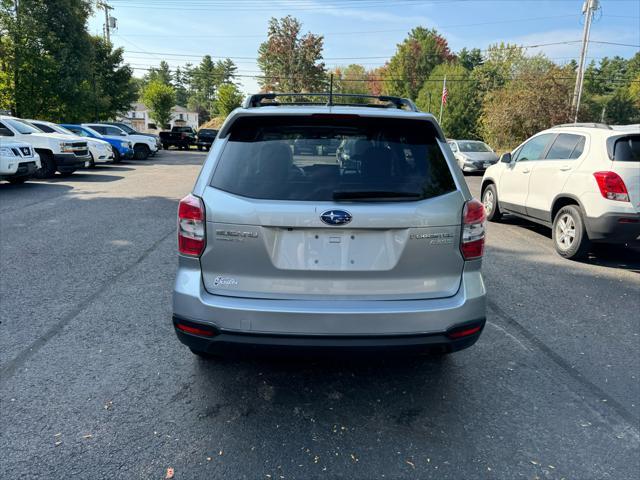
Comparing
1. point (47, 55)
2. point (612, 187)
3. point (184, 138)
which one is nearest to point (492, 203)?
point (612, 187)

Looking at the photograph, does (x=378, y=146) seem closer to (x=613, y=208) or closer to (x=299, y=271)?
(x=299, y=271)

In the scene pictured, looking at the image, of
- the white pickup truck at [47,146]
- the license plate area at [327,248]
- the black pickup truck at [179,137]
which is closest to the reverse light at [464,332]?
the license plate area at [327,248]

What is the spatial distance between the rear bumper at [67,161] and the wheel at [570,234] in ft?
45.8

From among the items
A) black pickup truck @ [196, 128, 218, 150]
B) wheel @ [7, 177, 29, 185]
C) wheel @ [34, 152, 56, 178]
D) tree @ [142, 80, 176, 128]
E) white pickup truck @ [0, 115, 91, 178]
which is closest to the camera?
wheel @ [7, 177, 29, 185]

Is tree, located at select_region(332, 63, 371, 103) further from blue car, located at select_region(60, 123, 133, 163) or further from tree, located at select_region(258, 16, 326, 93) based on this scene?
blue car, located at select_region(60, 123, 133, 163)

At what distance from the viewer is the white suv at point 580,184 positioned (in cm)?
584

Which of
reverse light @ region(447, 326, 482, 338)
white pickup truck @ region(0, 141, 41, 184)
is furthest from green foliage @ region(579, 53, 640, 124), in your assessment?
reverse light @ region(447, 326, 482, 338)

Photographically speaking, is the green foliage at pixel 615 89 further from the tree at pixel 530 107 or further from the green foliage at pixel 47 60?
the green foliage at pixel 47 60

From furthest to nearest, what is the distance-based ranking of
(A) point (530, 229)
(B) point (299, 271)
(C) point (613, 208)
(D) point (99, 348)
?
(A) point (530, 229), (C) point (613, 208), (D) point (99, 348), (B) point (299, 271)

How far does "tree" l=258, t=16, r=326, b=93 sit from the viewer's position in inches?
2687

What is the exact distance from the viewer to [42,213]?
891 cm

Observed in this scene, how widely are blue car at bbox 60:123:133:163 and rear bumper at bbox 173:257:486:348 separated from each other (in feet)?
67.8

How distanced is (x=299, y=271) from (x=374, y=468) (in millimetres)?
1096

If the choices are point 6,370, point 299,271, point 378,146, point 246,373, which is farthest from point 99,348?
point 378,146
